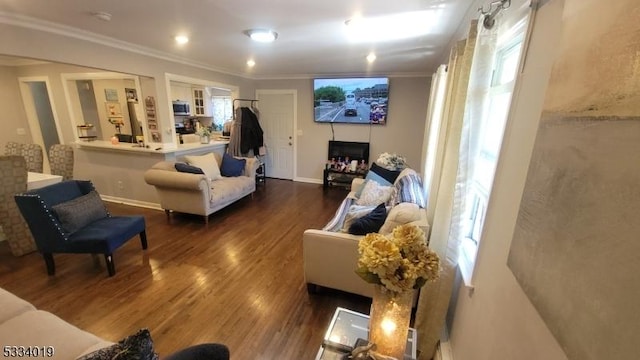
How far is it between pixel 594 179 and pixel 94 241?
309 cm

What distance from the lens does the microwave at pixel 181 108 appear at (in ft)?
20.3

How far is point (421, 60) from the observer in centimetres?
371

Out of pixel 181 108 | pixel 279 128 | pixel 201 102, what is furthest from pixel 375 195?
pixel 201 102

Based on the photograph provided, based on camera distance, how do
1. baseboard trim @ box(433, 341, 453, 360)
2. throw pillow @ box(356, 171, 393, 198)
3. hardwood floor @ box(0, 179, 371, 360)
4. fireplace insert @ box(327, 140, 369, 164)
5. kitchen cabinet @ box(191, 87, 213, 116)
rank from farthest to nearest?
kitchen cabinet @ box(191, 87, 213, 116) → fireplace insert @ box(327, 140, 369, 164) → throw pillow @ box(356, 171, 393, 198) → hardwood floor @ box(0, 179, 371, 360) → baseboard trim @ box(433, 341, 453, 360)

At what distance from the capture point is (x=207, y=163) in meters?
4.07

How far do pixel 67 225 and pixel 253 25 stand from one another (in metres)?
2.43

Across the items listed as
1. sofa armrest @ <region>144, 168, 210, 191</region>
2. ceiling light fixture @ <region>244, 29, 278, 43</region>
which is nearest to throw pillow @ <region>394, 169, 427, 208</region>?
ceiling light fixture @ <region>244, 29, 278, 43</region>

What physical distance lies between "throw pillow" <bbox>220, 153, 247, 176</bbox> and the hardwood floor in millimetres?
1292

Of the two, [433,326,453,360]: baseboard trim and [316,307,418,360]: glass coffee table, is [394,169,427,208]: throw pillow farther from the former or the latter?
[316,307,418,360]: glass coffee table

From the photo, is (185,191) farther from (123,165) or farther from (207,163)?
(123,165)

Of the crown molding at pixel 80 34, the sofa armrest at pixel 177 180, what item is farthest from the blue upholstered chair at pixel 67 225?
the crown molding at pixel 80 34

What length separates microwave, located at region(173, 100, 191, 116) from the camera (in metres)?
6.19

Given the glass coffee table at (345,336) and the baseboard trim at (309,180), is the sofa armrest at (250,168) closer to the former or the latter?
the baseboard trim at (309,180)

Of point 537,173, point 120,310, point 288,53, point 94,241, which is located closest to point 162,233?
point 94,241
